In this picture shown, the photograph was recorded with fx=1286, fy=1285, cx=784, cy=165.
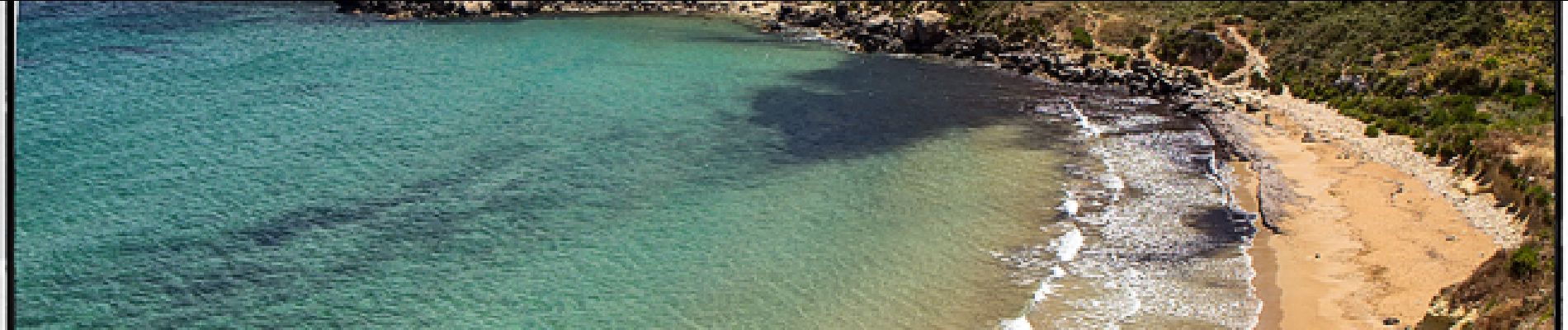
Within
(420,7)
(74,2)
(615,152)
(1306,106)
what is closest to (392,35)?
(420,7)

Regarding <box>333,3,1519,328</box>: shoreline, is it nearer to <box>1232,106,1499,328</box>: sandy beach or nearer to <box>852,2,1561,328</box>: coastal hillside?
<box>1232,106,1499,328</box>: sandy beach

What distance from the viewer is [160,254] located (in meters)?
44.5

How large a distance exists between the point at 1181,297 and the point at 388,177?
32.2 meters

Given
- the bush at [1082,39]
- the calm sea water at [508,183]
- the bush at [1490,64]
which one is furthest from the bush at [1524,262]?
the bush at [1082,39]

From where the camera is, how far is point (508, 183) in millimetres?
53656

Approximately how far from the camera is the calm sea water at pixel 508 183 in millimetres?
41312

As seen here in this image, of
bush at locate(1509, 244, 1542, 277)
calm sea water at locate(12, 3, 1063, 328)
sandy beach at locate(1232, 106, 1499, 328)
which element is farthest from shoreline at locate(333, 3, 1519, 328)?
calm sea water at locate(12, 3, 1063, 328)

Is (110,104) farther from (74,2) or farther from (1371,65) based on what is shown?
(1371,65)

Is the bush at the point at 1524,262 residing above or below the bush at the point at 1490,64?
below

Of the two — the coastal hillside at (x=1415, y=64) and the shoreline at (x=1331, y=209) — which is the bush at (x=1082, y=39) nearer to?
the coastal hillside at (x=1415, y=64)

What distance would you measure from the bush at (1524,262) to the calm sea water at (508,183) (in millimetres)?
14506

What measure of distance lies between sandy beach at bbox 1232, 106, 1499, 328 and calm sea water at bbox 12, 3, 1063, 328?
8.54 metres

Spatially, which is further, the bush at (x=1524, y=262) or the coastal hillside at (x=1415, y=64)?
the coastal hillside at (x=1415, y=64)

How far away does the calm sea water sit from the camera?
41312 millimetres
